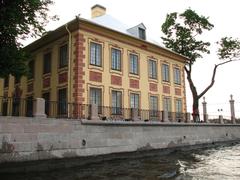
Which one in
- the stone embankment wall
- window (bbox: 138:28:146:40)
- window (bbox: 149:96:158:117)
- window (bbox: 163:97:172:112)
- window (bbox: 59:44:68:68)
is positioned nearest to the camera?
the stone embankment wall

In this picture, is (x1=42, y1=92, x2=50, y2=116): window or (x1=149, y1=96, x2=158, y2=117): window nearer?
(x1=42, y1=92, x2=50, y2=116): window

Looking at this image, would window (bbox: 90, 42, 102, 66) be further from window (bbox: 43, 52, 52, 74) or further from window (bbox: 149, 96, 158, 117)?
window (bbox: 149, 96, 158, 117)

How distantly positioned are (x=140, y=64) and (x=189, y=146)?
7.59 metres

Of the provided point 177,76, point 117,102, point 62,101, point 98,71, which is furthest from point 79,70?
point 177,76

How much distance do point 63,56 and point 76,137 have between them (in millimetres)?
7419

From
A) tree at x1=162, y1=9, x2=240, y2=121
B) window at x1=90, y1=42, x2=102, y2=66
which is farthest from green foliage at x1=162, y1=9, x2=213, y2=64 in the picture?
window at x1=90, y1=42, x2=102, y2=66

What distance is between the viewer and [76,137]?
1555 cm

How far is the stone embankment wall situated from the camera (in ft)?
42.5

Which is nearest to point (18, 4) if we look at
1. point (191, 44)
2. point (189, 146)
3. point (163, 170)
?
point (163, 170)

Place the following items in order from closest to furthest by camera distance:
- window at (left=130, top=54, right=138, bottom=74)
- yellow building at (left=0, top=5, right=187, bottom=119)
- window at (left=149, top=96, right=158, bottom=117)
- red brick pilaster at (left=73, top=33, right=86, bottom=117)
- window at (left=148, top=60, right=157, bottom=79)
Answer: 1. red brick pilaster at (left=73, top=33, right=86, bottom=117)
2. yellow building at (left=0, top=5, right=187, bottom=119)
3. window at (left=130, top=54, right=138, bottom=74)
4. window at (left=149, top=96, right=158, bottom=117)
5. window at (left=148, top=60, right=157, bottom=79)

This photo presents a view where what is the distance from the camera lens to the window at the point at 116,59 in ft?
71.9

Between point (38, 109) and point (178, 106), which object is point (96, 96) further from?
point (178, 106)

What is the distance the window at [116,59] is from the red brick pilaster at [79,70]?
9.53 ft

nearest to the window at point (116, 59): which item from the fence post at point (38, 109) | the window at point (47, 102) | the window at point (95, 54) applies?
the window at point (95, 54)
